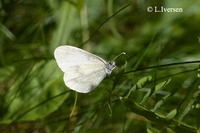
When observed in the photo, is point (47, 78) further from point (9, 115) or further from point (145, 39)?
point (145, 39)

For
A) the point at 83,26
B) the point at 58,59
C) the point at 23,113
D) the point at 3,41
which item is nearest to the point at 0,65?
the point at 3,41

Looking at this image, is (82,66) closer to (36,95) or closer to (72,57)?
(72,57)

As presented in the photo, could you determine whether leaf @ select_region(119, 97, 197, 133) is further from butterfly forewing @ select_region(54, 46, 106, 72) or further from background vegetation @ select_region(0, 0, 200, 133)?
butterfly forewing @ select_region(54, 46, 106, 72)

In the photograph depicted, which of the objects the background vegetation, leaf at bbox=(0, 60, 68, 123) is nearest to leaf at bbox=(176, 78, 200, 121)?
the background vegetation
